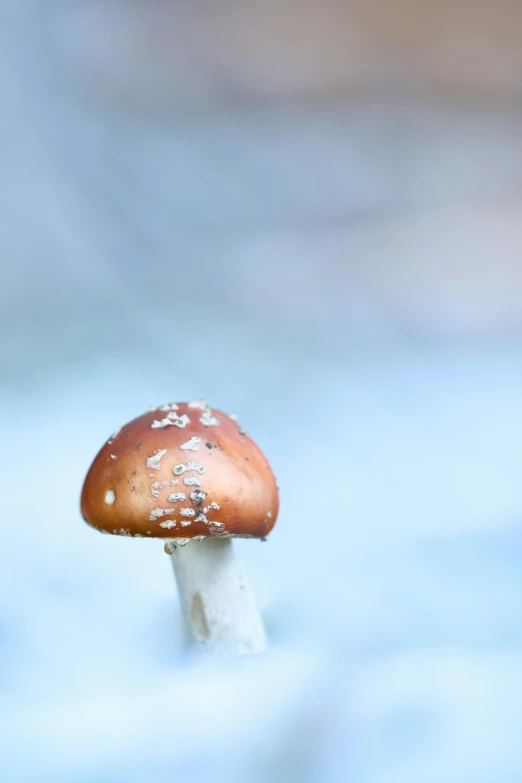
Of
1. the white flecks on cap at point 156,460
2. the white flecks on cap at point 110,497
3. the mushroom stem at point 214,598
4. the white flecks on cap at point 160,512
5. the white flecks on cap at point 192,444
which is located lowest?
the mushroom stem at point 214,598

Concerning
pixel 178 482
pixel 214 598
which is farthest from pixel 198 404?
pixel 214 598

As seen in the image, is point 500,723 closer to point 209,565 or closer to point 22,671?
point 209,565

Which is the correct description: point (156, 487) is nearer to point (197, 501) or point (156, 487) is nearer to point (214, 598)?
point (197, 501)

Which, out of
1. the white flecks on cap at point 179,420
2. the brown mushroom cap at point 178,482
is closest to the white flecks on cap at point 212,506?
the brown mushroom cap at point 178,482

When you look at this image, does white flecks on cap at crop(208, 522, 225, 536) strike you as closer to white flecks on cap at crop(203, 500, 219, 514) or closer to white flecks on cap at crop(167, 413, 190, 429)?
white flecks on cap at crop(203, 500, 219, 514)

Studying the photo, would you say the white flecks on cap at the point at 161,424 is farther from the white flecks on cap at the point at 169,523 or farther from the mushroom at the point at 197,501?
the white flecks on cap at the point at 169,523

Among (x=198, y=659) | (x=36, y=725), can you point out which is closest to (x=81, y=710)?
(x=36, y=725)

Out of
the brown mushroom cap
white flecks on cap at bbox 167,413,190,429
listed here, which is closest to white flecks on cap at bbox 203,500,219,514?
the brown mushroom cap
